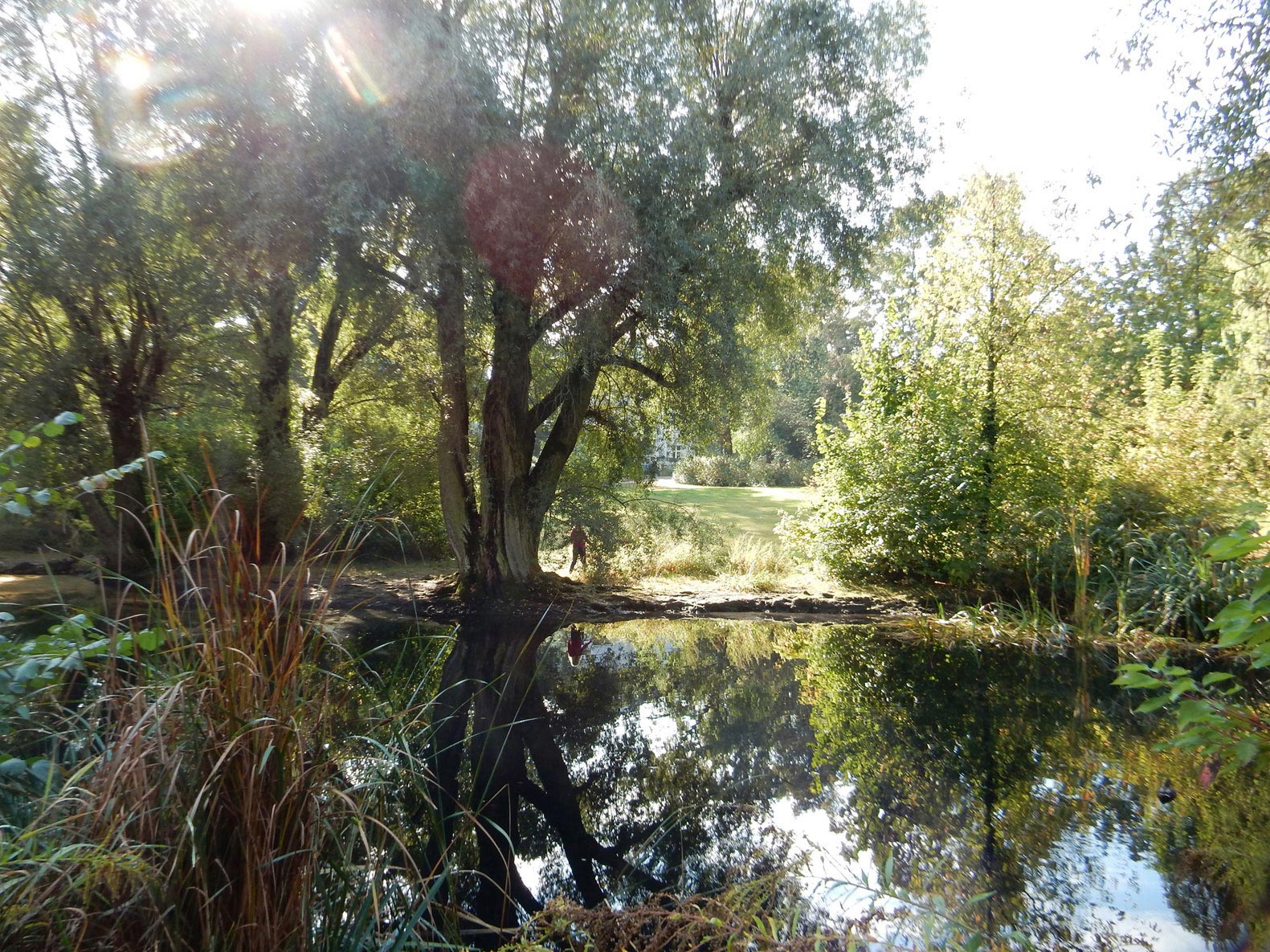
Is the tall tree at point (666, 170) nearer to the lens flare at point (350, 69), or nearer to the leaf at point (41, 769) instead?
the lens flare at point (350, 69)

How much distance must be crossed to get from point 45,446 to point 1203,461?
1402cm

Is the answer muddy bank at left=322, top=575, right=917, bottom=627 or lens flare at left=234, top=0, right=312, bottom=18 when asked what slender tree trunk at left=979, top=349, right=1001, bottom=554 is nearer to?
muddy bank at left=322, top=575, right=917, bottom=627

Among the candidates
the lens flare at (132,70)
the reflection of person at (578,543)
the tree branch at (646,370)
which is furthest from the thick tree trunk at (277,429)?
the tree branch at (646,370)

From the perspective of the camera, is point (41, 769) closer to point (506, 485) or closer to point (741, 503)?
point (506, 485)

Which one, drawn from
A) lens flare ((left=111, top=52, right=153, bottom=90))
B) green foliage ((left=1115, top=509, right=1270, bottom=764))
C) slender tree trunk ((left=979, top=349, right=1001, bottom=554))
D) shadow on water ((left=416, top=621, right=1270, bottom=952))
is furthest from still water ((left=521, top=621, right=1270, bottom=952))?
lens flare ((left=111, top=52, right=153, bottom=90))

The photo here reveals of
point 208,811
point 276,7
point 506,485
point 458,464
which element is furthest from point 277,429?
point 208,811

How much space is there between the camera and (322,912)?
2525 mm

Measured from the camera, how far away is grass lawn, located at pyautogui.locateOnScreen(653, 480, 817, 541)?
18.7 metres

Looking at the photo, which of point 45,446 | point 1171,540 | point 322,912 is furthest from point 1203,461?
point 45,446

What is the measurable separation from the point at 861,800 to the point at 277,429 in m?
9.36

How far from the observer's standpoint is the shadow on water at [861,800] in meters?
3.60

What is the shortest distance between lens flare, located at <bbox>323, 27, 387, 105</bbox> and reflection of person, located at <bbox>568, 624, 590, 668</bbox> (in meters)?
6.01

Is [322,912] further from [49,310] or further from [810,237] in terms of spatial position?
[49,310]

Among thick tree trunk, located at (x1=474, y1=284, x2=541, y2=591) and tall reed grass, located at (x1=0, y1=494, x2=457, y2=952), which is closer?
tall reed grass, located at (x1=0, y1=494, x2=457, y2=952)
